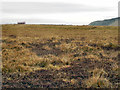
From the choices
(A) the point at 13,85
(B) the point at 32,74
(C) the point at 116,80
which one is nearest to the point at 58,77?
(B) the point at 32,74

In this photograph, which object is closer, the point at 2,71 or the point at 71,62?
the point at 2,71

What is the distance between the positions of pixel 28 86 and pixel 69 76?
230cm

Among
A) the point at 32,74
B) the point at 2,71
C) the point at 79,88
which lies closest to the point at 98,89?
the point at 79,88

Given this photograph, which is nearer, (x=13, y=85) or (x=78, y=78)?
(x=13, y=85)

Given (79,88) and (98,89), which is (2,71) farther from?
(98,89)

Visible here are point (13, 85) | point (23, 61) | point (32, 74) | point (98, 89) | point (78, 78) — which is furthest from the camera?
point (23, 61)

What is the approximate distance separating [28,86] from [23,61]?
439 cm

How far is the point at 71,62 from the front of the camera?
12.0 m

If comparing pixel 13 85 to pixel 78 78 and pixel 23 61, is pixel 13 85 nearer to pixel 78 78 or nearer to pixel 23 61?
pixel 78 78

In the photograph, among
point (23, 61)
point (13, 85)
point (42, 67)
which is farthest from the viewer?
point (23, 61)

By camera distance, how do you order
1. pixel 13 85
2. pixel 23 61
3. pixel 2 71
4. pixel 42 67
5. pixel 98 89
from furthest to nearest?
pixel 23 61, pixel 42 67, pixel 2 71, pixel 13 85, pixel 98 89

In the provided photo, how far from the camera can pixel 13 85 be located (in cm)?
777

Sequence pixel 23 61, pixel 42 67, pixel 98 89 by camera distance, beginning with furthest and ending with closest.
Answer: pixel 23 61 < pixel 42 67 < pixel 98 89

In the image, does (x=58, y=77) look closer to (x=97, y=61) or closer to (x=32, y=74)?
(x=32, y=74)
